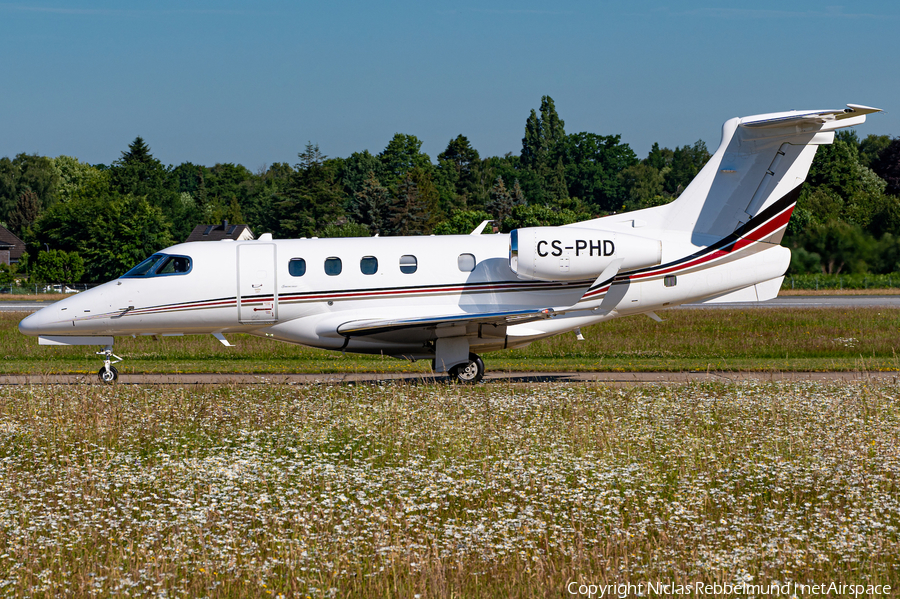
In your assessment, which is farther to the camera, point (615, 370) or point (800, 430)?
point (615, 370)

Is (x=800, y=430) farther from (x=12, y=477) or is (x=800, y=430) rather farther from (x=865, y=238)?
(x=865, y=238)

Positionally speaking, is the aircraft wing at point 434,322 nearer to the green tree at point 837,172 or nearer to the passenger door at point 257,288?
the passenger door at point 257,288

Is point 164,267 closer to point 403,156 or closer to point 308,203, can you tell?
point 308,203

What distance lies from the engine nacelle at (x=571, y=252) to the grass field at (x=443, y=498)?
16.0ft

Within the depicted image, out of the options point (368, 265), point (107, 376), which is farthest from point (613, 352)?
point (107, 376)

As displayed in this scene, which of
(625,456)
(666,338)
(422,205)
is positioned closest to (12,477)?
(625,456)

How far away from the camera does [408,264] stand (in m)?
19.3

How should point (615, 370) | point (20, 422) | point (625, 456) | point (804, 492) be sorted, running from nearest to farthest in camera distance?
point (804, 492), point (625, 456), point (20, 422), point (615, 370)

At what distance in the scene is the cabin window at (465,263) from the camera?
19.4 m

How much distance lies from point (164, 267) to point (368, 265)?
4.46 meters

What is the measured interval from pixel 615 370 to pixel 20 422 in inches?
558

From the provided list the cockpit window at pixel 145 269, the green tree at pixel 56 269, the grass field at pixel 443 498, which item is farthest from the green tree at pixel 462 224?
the grass field at pixel 443 498

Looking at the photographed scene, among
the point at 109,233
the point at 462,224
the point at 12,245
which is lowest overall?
the point at 462,224

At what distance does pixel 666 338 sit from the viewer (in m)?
30.4
